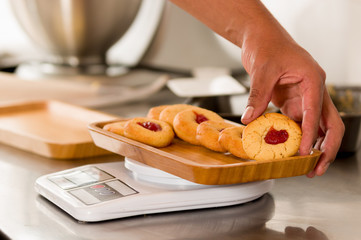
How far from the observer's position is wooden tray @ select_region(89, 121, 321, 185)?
76 cm

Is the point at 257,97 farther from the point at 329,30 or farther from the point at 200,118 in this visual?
the point at 329,30

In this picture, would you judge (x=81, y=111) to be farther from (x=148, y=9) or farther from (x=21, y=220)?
(x=148, y=9)

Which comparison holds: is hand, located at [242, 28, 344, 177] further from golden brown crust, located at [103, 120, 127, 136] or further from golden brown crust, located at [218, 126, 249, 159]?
golden brown crust, located at [103, 120, 127, 136]

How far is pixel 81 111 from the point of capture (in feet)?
4.69

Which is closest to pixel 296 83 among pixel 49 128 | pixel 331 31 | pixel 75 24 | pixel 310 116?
pixel 310 116

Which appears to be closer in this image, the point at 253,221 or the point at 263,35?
the point at 253,221

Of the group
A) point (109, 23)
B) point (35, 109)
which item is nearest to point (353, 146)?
point (35, 109)

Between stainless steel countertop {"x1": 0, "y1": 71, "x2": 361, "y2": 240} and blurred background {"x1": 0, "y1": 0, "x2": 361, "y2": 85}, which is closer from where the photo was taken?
stainless steel countertop {"x1": 0, "y1": 71, "x2": 361, "y2": 240}

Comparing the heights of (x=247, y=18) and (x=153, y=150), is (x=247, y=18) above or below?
above

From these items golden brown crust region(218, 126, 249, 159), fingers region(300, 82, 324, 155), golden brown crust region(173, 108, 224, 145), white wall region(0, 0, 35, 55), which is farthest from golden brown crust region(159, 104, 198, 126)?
white wall region(0, 0, 35, 55)

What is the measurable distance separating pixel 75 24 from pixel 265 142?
4.91ft

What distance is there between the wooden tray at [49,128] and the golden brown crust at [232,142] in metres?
0.38

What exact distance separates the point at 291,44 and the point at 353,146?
0.38m

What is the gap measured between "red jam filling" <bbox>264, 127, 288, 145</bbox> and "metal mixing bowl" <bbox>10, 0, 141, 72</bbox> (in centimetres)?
146
